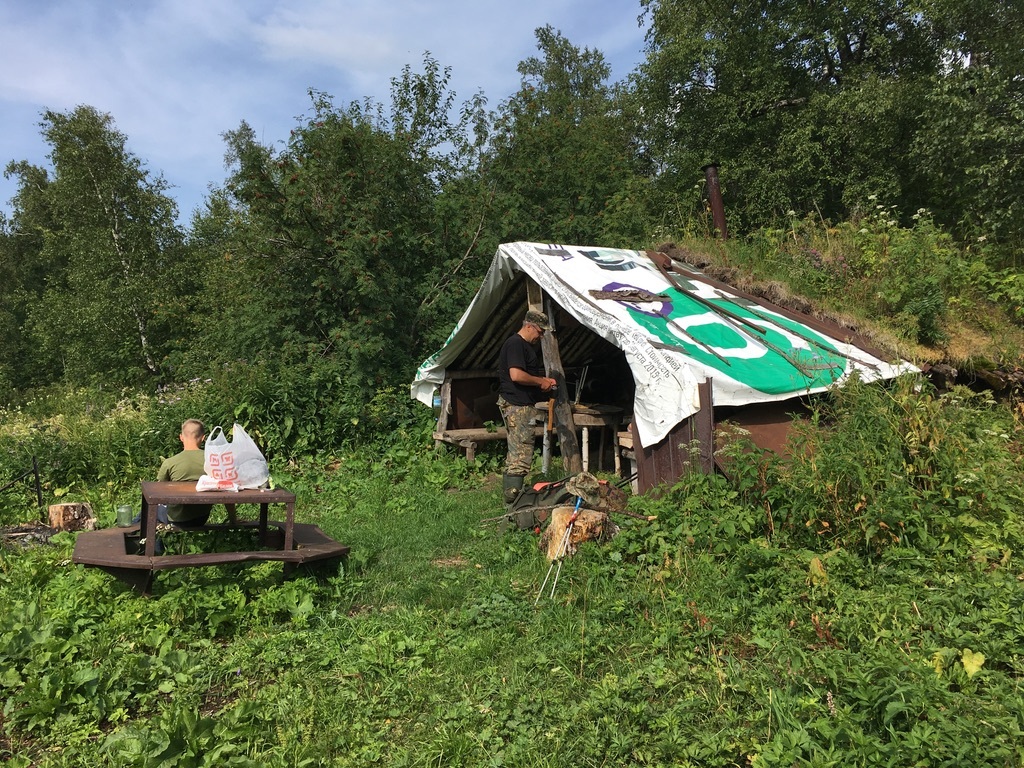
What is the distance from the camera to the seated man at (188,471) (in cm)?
483

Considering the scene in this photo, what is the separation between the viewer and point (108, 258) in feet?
62.7

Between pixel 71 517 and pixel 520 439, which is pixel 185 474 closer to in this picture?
pixel 71 517

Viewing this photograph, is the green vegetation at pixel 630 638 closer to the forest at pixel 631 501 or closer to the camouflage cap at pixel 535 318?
the forest at pixel 631 501

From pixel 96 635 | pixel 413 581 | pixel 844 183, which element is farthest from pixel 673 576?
pixel 844 183

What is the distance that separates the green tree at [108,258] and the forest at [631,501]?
19 cm

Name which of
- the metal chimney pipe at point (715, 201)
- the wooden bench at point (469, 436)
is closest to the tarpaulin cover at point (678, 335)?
the wooden bench at point (469, 436)

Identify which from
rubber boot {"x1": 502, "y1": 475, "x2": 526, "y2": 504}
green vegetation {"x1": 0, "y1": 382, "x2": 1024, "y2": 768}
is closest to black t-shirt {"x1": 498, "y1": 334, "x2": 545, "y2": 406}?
rubber boot {"x1": 502, "y1": 475, "x2": 526, "y2": 504}

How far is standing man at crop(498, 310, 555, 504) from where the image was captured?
6520mm

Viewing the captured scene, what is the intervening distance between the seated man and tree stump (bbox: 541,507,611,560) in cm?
260

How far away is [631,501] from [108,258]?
19.4m

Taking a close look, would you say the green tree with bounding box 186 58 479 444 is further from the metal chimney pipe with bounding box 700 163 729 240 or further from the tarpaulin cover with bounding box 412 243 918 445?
the metal chimney pipe with bounding box 700 163 729 240

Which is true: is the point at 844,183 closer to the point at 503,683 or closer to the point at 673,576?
the point at 673,576

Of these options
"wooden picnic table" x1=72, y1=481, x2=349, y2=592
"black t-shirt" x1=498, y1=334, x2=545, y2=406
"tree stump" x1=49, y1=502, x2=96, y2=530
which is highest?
"black t-shirt" x1=498, y1=334, x2=545, y2=406

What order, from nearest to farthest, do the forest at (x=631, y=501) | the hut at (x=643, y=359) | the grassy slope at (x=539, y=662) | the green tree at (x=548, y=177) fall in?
the grassy slope at (x=539, y=662), the forest at (x=631, y=501), the hut at (x=643, y=359), the green tree at (x=548, y=177)
